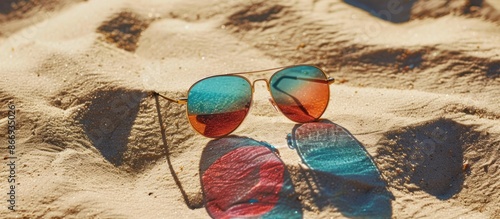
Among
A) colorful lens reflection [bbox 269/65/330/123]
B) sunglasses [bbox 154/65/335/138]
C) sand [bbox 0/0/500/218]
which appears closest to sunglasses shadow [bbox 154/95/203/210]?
sand [bbox 0/0/500/218]

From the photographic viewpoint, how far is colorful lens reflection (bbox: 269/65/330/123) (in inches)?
101

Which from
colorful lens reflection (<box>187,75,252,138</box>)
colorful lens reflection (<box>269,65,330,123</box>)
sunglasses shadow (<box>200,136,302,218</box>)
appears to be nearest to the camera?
sunglasses shadow (<box>200,136,302,218</box>)

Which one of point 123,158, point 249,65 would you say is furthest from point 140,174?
point 249,65

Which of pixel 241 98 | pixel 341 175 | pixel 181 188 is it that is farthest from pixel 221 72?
pixel 341 175

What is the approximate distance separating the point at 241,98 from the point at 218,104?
0.11 meters

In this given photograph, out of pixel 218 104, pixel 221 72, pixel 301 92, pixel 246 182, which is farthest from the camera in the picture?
pixel 221 72

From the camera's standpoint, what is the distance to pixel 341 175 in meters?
2.24

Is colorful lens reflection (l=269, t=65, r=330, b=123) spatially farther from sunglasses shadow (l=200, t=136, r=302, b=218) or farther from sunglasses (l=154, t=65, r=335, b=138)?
sunglasses shadow (l=200, t=136, r=302, b=218)

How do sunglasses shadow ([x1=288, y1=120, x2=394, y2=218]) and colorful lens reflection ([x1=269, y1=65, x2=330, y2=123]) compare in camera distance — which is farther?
colorful lens reflection ([x1=269, y1=65, x2=330, y2=123])

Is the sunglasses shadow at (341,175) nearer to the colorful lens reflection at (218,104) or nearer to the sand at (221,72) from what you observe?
the sand at (221,72)

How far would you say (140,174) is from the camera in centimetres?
235

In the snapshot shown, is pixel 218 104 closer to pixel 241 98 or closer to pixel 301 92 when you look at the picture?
pixel 241 98

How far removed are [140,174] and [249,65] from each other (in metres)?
0.98

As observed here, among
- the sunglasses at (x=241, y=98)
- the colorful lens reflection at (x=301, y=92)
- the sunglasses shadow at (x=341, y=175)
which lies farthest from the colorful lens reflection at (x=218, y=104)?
the sunglasses shadow at (x=341, y=175)
